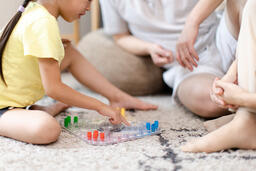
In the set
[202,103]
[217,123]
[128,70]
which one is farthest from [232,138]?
[128,70]

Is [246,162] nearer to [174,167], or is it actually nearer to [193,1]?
[174,167]

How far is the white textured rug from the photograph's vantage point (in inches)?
26.2

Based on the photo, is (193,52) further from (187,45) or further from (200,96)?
(200,96)

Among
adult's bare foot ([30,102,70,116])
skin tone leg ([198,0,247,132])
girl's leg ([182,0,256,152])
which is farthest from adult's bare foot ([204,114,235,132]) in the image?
adult's bare foot ([30,102,70,116])

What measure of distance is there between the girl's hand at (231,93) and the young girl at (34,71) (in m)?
0.28

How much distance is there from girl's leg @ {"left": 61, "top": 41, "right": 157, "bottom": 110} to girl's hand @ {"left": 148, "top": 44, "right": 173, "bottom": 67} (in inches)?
6.5

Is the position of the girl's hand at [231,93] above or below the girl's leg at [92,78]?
above

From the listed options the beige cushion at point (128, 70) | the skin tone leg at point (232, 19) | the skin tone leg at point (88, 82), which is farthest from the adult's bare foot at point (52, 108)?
the skin tone leg at point (232, 19)

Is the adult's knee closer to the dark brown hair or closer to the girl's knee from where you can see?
the girl's knee

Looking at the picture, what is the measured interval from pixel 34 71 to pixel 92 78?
0.29 m

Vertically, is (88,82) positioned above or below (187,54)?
below

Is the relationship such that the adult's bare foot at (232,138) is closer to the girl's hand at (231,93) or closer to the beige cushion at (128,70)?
the girl's hand at (231,93)

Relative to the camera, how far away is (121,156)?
2.38 feet

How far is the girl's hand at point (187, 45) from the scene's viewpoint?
1.00 meters
